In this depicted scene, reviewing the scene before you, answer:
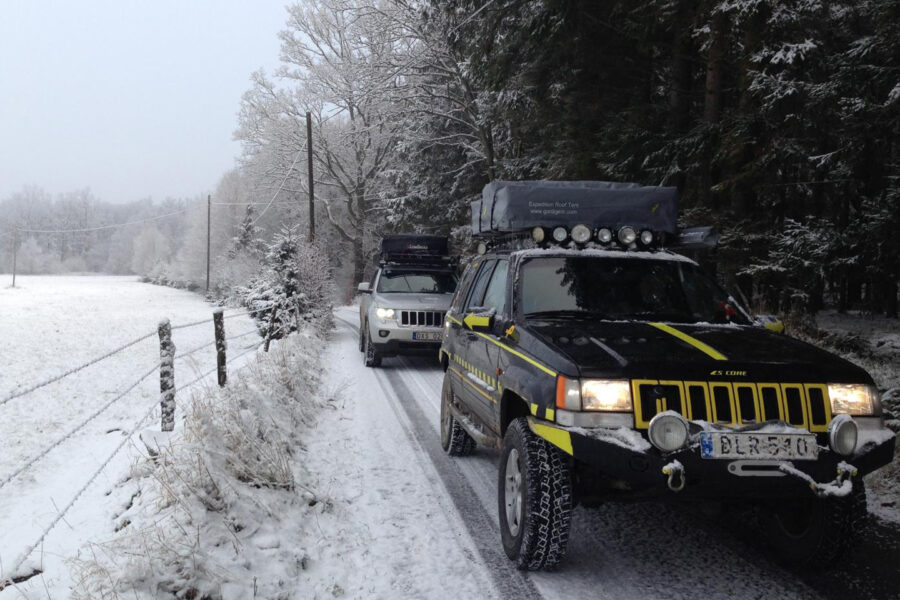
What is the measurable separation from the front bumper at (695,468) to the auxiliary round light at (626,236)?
6.70 ft

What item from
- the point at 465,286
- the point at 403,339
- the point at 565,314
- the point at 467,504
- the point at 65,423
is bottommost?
the point at 65,423

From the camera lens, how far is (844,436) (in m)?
3.04

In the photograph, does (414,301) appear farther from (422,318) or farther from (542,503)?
(542,503)

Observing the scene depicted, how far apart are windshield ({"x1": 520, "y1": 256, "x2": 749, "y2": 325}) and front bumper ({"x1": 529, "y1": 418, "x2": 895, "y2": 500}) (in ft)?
4.35

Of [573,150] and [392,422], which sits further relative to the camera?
[573,150]

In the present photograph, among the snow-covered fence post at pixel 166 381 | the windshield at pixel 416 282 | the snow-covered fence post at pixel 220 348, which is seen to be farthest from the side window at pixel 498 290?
the windshield at pixel 416 282

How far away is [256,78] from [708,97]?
91.4 ft

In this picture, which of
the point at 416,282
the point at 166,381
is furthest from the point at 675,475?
the point at 416,282

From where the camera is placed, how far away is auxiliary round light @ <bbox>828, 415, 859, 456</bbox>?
3.04m

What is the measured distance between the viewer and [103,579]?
10.2ft

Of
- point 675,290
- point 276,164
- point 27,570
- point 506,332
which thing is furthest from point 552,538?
point 276,164

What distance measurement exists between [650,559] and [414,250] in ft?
31.6

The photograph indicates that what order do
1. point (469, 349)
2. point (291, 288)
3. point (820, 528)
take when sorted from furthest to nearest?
point (291, 288) < point (469, 349) < point (820, 528)

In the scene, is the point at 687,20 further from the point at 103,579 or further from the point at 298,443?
the point at 103,579
